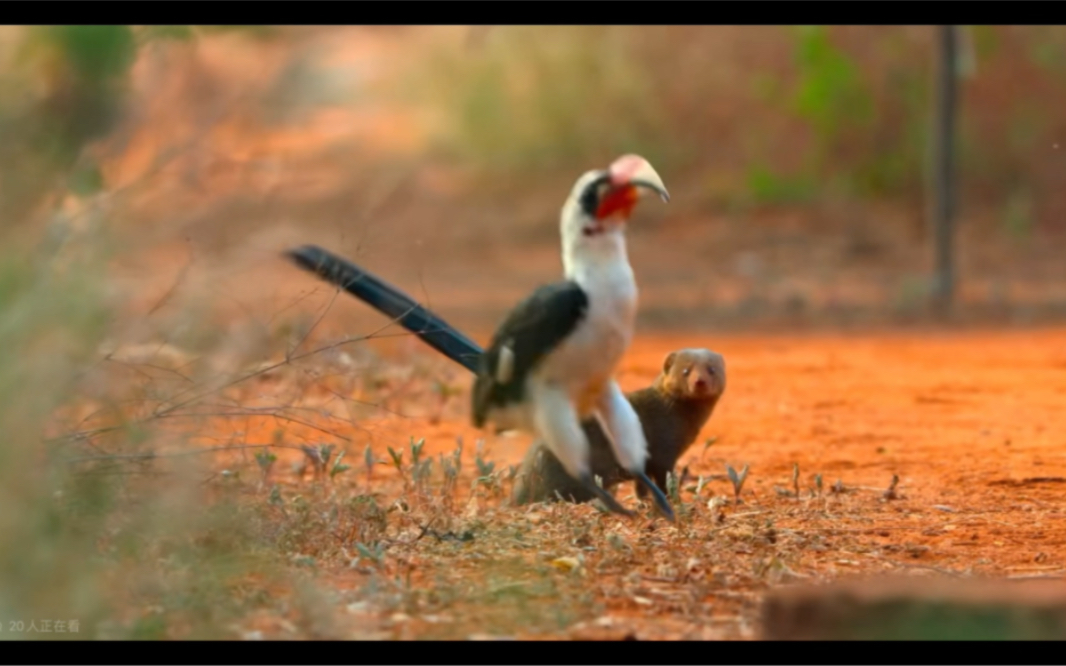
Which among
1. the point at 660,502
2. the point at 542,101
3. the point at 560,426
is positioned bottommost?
the point at 660,502

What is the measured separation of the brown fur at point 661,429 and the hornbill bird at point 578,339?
828 millimetres

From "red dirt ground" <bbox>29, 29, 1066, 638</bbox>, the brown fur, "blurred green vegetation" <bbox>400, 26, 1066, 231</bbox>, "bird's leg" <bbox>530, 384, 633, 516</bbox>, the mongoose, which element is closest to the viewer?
"red dirt ground" <bbox>29, 29, 1066, 638</bbox>

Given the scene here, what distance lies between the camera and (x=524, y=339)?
13.1 ft

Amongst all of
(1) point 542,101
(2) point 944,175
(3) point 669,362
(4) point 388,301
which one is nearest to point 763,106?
(1) point 542,101

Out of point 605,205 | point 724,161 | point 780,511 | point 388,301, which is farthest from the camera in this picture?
point 724,161

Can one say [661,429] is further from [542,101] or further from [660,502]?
[542,101]

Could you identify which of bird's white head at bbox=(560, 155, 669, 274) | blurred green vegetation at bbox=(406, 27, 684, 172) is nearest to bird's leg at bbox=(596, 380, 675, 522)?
bird's white head at bbox=(560, 155, 669, 274)

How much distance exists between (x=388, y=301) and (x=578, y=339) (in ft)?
3.40

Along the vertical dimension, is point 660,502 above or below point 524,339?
below

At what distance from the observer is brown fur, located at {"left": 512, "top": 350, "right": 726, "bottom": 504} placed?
5.14 m

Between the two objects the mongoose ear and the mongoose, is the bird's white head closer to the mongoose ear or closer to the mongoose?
the mongoose

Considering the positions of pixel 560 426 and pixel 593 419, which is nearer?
pixel 560 426

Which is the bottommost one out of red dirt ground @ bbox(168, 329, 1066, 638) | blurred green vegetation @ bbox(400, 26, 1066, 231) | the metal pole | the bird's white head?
red dirt ground @ bbox(168, 329, 1066, 638)

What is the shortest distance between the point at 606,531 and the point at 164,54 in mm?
1951
